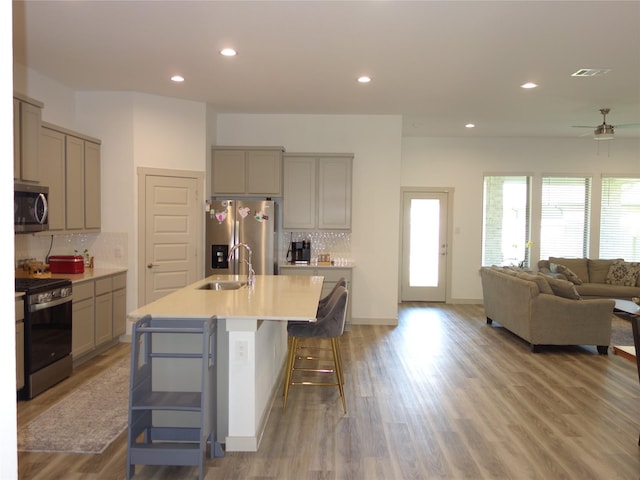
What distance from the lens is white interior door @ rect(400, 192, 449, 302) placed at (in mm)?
8961

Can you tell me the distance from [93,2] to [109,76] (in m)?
1.86

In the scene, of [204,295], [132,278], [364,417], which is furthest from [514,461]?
[132,278]

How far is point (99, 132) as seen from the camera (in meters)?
5.78

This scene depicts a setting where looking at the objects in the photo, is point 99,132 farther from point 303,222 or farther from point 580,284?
point 580,284

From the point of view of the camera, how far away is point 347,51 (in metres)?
4.27

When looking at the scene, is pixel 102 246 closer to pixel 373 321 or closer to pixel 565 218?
pixel 373 321

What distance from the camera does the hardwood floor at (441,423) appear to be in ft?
9.55

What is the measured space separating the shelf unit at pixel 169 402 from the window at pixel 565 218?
7.74 metres

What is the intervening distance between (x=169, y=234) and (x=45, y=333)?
2.19 meters

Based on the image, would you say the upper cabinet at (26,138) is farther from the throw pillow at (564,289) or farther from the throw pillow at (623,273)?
the throw pillow at (623,273)

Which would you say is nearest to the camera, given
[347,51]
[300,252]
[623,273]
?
[347,51]


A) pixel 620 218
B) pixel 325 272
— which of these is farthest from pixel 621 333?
pixel 325 272

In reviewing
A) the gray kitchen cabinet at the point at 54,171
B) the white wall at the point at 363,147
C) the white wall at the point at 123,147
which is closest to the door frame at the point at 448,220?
the white wall at the point at 363,147

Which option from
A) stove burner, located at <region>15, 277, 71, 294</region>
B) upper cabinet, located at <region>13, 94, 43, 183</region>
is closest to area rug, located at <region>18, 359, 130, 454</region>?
stove burner, located at <region>15, 277, 71, 294</region>
